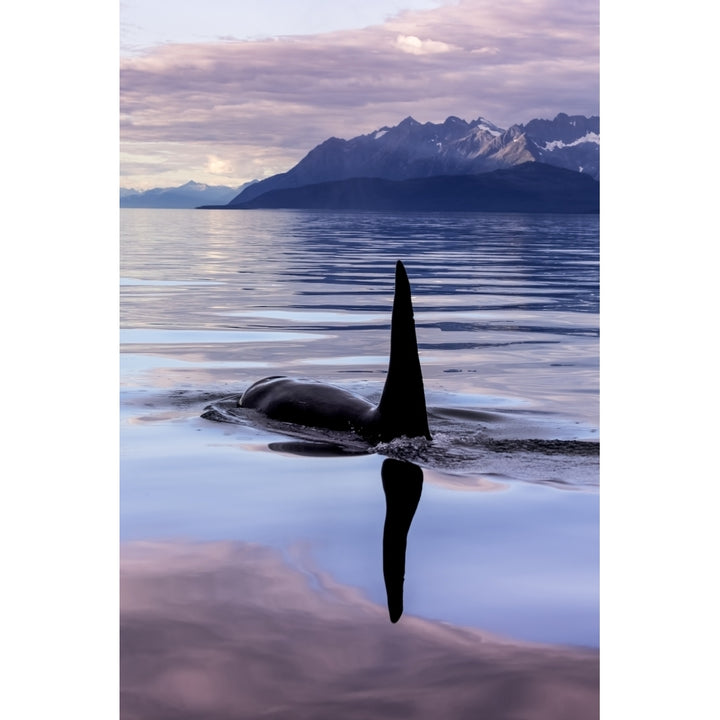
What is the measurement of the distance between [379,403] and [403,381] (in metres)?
0.74

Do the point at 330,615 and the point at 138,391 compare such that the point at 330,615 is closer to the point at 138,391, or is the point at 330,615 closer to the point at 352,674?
the point at 352,674

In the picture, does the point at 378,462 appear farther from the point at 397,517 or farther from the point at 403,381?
the point at 397,517

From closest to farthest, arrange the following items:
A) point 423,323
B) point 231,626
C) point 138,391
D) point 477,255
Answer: point 231,626
point 138,391
point 423,323
point 477,255

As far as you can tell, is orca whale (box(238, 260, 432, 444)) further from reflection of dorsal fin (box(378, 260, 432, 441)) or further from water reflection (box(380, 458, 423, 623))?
water reflection (box(380, 458, 423, 623))

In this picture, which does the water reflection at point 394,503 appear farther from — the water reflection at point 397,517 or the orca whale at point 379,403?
the orca whale at point 379,403

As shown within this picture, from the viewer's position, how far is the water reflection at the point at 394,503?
6438 mm

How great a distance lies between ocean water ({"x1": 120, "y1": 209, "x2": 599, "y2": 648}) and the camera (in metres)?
6.59

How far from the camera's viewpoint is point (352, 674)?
17.3ft

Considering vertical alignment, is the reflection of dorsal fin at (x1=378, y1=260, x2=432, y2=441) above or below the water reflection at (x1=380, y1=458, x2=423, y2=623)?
above

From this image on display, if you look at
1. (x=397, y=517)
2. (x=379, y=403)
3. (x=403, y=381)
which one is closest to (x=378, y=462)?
(x=403, y=381)

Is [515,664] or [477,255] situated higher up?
[477,255]

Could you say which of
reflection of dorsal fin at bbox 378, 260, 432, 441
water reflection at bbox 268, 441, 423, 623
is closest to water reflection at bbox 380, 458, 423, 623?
water reflection at bbox 268, 441, 423, 623

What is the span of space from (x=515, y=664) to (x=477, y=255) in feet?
144
